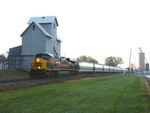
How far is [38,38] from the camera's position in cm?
8131

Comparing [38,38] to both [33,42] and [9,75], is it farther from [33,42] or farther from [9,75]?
[9,75]

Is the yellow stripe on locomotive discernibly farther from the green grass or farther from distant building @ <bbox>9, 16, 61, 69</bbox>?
distant building @ <bbox>9, 16, 61, 69</bbox>

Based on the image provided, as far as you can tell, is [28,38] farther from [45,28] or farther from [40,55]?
[40,55]

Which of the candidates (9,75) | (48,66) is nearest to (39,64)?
(48,66)

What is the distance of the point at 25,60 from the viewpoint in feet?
257

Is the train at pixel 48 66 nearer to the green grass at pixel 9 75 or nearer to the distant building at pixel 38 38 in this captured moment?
the green grass at pixel 9 75

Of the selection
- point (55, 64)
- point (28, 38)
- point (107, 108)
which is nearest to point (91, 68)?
point (28, 38)

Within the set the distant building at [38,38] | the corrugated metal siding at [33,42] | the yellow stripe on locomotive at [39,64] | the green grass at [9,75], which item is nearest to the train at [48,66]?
the yellow stripe on locomotive at [39,64]

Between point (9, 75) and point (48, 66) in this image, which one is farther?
point (9, 75)

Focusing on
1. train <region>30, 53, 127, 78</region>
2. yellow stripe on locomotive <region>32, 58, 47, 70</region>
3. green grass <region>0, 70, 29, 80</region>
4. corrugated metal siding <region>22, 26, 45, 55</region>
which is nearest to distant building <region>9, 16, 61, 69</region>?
corrugated metal siding <region>22, 26, 45, 55</region>

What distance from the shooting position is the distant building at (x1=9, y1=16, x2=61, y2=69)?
80062 millimetres

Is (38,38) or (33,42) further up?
(38,38)

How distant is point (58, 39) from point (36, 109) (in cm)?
7441

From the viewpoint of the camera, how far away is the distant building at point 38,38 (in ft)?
263
